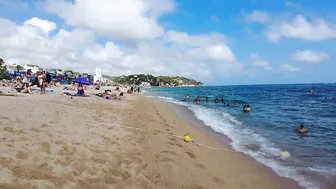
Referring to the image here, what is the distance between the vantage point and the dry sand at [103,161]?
15.7ft

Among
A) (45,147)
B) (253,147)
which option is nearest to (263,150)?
(253,147)

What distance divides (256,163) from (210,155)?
164cm

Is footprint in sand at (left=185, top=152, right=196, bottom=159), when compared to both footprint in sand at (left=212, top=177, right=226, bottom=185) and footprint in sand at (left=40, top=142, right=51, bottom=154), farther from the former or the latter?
footprint in sand at (left=40, top=142, right=51, bottom=154)

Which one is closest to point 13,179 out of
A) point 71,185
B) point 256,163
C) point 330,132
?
point 71,185

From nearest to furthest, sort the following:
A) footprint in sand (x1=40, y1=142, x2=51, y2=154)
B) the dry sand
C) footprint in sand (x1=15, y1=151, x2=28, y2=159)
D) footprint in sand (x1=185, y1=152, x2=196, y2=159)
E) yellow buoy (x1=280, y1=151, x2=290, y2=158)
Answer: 1. the dry sand
2. footprint in sand (x1=15, y1=151, x2=28, y2=159)
3. footprint in sand (x1=40, y1=142, x2=51, y2=154)
4. footprint in sand (x1=185, y1=152, x2=196, y2=159)
5. yellow buoy (x1=280, y1=151, x2=290, y2=158)

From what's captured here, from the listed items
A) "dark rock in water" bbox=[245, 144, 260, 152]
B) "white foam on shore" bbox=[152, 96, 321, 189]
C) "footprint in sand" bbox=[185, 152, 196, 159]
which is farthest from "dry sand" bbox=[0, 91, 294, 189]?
"dark rock in water" bbox=[245, 144, 260, 152]

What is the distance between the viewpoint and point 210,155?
8.97 meters

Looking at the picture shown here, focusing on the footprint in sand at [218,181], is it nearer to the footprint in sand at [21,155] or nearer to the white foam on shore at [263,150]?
the white foam on shore at [263,150]

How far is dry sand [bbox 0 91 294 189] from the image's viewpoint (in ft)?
15.7

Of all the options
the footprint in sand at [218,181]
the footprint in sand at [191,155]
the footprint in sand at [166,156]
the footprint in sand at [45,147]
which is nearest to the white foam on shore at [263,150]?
the footprint in sand at [218,181]

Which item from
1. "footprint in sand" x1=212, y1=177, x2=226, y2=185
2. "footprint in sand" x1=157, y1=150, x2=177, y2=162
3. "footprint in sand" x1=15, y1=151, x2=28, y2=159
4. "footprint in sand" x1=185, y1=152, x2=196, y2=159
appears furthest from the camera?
"footprint in sand" x1=185, y1=152, x2=196, y2=159

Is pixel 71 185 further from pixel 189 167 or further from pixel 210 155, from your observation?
pixel 210 155

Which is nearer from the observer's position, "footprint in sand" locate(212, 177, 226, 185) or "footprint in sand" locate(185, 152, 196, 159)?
"footprint in sand" locate(212, 177, 226, 185)

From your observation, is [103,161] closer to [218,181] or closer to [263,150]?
[218,181]
